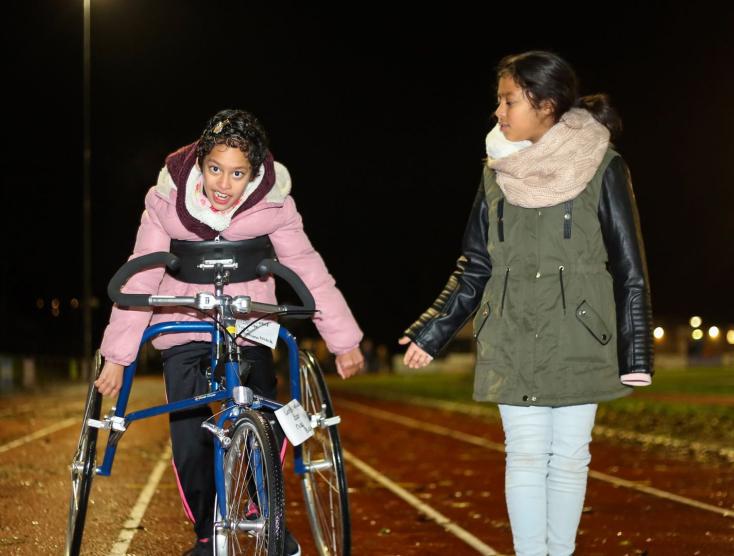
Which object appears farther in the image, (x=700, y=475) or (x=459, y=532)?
(x=700, y=475)

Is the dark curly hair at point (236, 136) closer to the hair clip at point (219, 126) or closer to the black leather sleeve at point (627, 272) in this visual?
the hair clip at point (219, 126)

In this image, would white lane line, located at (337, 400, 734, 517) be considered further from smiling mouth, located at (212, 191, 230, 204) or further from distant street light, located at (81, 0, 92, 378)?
distant street light, located at (81, 0, 92, 378)

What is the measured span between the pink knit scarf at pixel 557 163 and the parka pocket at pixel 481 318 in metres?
0.44

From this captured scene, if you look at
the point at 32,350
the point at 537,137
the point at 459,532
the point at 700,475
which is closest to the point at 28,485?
the point at 459,532

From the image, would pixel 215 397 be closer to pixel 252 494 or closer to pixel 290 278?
pixel 252 494

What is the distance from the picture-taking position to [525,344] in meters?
4.85

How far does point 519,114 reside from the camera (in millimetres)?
4852

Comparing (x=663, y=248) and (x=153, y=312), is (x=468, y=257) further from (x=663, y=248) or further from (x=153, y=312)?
(x=663, y=248)

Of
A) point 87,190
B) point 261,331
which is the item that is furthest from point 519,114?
point 87,190

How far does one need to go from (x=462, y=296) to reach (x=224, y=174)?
1095 mm

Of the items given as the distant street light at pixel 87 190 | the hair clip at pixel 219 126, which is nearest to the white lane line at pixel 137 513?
the hair clip at pixel 219 126

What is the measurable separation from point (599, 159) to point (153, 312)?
212 centimetres

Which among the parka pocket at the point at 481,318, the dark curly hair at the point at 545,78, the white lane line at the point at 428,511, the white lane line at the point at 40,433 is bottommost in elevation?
the white lane line at the point at 40,433

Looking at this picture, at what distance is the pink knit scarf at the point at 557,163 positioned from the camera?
4.78 meters
